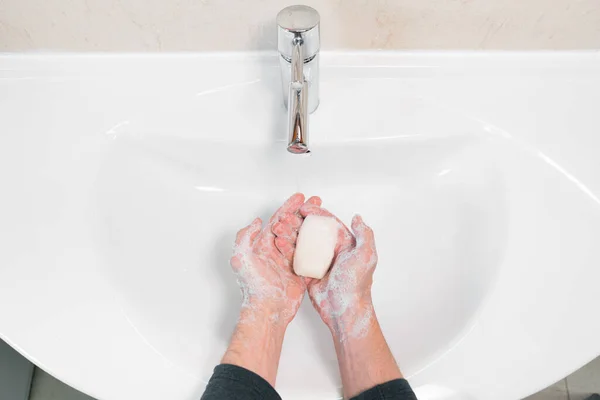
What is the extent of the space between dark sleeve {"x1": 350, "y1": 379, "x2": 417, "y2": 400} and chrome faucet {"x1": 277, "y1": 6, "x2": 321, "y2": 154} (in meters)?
Answer: 0.28

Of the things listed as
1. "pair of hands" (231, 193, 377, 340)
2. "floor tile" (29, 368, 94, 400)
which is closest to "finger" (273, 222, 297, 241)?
"pair of hands" (231, 193, 377, 340)

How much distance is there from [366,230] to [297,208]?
100 mm

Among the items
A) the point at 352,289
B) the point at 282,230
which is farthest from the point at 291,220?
the point at 352,289

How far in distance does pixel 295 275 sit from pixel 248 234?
0.09 meters

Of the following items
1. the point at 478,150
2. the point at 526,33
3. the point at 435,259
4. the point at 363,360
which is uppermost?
the point at 526,33

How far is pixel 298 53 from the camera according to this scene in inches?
21.3

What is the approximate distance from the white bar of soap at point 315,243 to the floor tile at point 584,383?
0.89 m

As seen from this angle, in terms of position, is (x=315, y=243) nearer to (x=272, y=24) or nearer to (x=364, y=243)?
(x=364, y=243)

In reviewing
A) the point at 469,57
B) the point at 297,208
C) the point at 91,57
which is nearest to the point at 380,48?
the point at 469,57

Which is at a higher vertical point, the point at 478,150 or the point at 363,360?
the point at 478,150

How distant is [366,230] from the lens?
2.15 feet

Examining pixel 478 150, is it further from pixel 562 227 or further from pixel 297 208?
pixel 297 208

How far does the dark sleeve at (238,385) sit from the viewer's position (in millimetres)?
563

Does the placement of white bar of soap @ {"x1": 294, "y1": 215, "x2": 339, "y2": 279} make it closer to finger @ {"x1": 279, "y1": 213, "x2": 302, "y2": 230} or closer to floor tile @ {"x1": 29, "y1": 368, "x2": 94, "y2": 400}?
finger @ {"x1": 279, "y1": 213, "x2": 302, "y2": 230}
